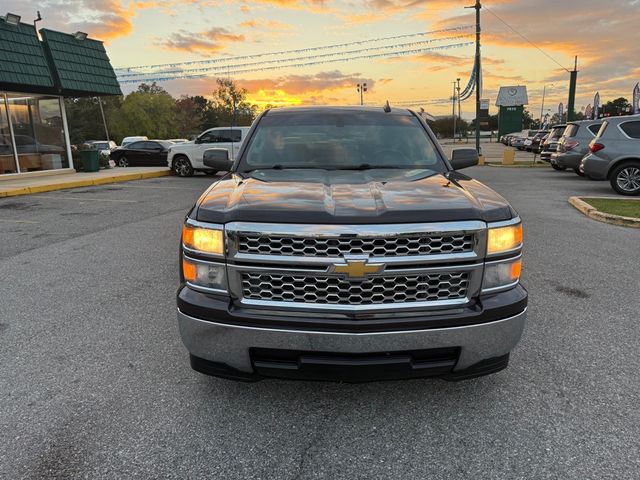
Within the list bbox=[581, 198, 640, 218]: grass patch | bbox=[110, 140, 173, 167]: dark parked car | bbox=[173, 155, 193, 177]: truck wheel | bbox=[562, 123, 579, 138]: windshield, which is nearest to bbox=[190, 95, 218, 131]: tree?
bbox=[110, 140, 173, 167]: dark parked car

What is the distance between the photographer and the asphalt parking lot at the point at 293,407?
7.70 feet

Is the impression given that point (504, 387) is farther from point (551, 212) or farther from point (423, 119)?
point (551, 212)

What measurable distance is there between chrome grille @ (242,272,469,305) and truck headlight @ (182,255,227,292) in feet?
0.39

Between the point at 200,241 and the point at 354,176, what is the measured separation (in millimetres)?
1259

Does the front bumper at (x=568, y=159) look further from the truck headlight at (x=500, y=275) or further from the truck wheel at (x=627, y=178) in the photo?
the truck headlight at (x=500, y=275)

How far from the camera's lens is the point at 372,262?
2.35 meters

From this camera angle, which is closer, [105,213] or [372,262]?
[372,262]

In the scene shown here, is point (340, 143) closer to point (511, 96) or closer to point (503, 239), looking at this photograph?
point (503, 239)

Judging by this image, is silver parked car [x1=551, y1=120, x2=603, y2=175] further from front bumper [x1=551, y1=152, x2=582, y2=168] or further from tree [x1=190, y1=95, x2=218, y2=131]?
tree [x1=190, y1=95, x2=218, y2=131]

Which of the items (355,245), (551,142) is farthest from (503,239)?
(551,142)

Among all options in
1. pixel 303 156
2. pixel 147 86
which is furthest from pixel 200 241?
pixel 147 86

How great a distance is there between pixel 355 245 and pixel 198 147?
16.8 metres

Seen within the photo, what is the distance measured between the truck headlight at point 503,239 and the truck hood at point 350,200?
0.07 meters

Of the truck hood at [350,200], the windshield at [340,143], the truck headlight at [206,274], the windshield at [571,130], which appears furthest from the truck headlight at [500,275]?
the windshield at [571,130]
